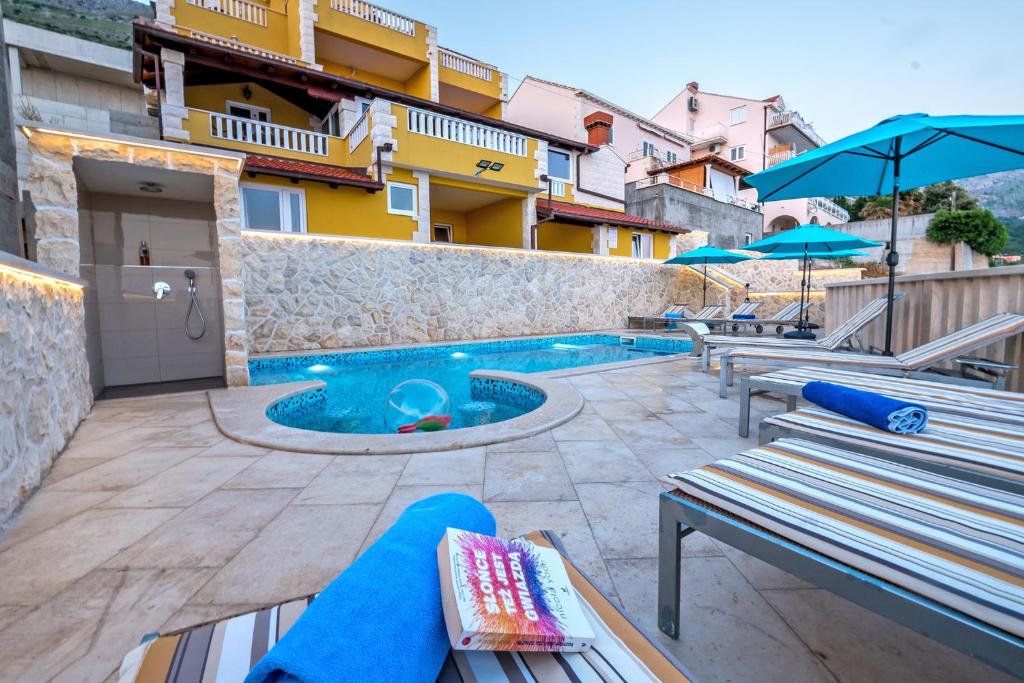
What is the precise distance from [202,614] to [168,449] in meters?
2.33

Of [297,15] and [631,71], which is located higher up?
[631,71]

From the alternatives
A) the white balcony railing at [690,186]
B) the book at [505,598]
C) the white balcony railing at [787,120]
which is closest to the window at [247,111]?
the book at [505,598]

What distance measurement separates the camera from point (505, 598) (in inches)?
38.0

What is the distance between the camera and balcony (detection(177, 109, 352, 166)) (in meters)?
10.0

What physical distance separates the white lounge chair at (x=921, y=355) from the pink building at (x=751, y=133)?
1063 inches

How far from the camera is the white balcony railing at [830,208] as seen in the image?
90.3 ft

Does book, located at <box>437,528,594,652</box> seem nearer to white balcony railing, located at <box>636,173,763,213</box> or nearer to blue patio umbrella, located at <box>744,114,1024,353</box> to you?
blue patio umbrella, located at <box>744,114,1024,353</box>

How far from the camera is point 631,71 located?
2141 inches

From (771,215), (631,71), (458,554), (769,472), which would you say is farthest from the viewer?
(631,71)

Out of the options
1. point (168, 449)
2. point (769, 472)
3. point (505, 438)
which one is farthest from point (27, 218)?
point (769, 472)

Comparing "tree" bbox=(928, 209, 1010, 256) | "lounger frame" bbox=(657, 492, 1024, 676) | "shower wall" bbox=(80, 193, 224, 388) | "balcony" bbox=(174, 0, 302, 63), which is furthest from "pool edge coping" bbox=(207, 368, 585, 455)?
"tree" bbox=(928, 209, 1010, 256)

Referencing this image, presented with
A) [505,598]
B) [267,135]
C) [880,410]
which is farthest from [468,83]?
[505,598]

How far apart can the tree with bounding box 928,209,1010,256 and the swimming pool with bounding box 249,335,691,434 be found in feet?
60.1

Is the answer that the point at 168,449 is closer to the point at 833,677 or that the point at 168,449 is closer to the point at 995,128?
the point at 833,677
